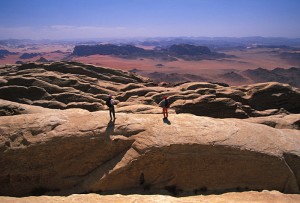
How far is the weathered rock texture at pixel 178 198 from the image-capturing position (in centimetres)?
1664

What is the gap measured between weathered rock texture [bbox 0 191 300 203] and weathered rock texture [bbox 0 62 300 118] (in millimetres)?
21268

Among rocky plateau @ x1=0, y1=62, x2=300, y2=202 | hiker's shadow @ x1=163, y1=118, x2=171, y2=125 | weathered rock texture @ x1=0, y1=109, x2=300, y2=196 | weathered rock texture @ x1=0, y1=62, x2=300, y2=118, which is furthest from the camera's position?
weathered rock texture @ x1=0, y1=62, x2=300, y2=118

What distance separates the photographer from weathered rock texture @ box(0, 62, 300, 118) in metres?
40.4

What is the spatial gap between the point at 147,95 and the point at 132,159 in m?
26.4

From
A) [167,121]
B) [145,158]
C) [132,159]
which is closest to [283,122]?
[167,121]

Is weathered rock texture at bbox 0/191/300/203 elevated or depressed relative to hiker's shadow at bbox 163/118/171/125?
depressed

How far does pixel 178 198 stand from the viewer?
17422 mm

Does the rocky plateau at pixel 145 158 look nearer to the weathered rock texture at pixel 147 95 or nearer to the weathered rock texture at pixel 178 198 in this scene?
the weathered rock texture at pixel 178 198

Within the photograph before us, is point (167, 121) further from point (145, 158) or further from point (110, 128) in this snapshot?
point (110, 128)

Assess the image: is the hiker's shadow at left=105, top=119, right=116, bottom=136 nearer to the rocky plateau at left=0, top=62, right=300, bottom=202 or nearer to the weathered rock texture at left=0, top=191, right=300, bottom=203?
the rocky plateau at left=0, top=62, right=300, bottom=202

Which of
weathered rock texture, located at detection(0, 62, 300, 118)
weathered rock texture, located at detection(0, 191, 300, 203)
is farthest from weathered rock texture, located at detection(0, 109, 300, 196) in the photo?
weathered rock texture, located at detection(0, 62, 300, 118)

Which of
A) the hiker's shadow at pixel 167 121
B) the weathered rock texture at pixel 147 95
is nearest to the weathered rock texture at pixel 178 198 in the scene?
the hiker's shadow at pixel 167 121

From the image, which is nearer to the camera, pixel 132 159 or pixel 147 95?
pixel 132 159

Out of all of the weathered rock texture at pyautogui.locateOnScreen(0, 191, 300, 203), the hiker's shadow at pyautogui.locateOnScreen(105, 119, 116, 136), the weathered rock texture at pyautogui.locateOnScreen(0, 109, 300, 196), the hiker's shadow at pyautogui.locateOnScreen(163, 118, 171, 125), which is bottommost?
the weathered rock texture at pyautogui.locateOnScreen(0, 191, 300, 203)
